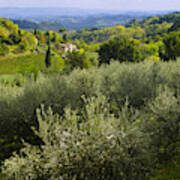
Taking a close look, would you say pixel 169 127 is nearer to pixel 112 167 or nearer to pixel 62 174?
pixel 112 167

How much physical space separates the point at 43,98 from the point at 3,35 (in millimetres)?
126727

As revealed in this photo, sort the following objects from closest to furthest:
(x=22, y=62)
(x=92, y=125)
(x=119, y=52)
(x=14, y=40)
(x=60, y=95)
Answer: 1. (x=92, y=125)
2. (x=60, y=95)
3. (x=119, y=52)
4. (x=22, y=62)
5. (x=14, y=40)

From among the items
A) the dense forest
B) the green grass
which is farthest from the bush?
the dense forest

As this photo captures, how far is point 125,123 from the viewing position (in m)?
7.90

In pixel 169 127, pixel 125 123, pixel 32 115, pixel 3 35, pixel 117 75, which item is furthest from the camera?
pixel 3 35

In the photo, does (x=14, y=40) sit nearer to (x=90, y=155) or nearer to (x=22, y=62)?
(x=22, y=62)

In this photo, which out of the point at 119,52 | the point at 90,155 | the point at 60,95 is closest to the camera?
the point at 90,155

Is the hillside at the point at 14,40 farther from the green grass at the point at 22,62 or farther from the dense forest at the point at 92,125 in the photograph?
the dense forest at the point at 92,125

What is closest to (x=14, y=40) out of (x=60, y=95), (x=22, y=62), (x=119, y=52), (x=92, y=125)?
(x=22, y=62)

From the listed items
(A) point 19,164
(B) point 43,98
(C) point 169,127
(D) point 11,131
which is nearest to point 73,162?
(A) point 19,164

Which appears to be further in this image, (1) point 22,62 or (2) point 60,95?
(1) point 22,62

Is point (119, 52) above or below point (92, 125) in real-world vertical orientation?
below

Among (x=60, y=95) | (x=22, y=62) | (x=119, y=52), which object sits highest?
(x=119, y=52)

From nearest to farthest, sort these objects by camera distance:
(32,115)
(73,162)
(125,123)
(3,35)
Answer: (73,162), (125,123), (32,115), (3,35)
